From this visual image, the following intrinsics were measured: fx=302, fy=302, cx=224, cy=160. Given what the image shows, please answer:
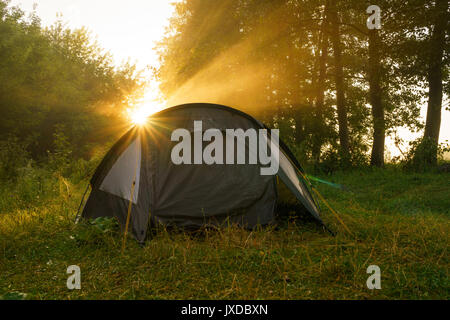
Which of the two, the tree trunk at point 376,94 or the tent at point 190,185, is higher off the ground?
the tree trunk at point 376,94

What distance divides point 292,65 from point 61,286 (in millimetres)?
14119

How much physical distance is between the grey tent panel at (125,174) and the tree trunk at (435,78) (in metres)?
9.35

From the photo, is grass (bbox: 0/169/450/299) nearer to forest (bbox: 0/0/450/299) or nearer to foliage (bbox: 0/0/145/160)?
forest (bbox: 0/0/450/299)

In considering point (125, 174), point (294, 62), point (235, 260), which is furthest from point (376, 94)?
point (235, 260)

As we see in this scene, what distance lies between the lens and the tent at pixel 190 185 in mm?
4539

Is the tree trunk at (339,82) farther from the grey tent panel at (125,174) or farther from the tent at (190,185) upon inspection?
the grey tent panel at (125,174)

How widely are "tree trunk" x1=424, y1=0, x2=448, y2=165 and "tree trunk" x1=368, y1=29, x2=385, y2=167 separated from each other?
4.92ft

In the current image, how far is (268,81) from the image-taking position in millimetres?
16641

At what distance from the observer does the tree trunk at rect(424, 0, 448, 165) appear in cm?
955

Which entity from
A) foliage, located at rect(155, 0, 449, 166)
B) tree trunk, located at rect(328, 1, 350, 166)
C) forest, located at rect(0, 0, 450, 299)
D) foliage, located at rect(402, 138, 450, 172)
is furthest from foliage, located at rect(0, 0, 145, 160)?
foliage, located at rect(402, 138, 450, 172)

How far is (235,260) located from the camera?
3547 mm

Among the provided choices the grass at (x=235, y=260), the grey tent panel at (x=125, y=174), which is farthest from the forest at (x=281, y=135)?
the grey tent panel at (x=125, y=174)

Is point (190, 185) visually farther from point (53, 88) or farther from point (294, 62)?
point (53, 88)

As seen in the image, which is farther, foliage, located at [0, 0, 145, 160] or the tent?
foliage, located at [0, 0, 145, 160]
